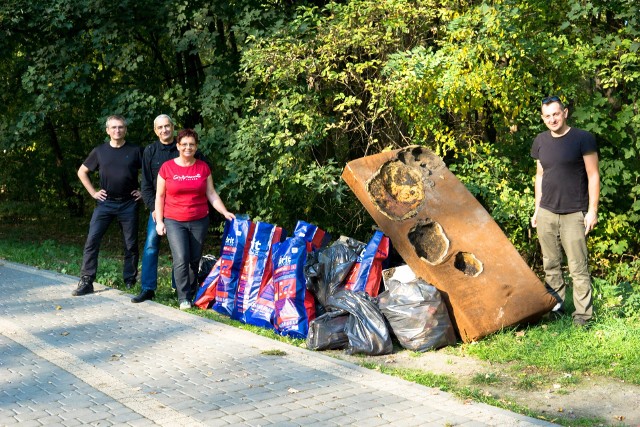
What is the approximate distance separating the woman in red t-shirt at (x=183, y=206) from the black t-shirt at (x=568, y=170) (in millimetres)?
3203

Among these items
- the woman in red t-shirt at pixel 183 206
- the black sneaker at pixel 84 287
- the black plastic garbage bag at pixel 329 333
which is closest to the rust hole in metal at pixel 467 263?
the black plastic garbage bag at pixel 329 333

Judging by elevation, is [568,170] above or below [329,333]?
above

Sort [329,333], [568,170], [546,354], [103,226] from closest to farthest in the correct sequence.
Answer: [546,354]
[329,333]
[568,170]
[103,226]

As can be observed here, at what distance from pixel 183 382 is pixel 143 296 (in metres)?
3.17

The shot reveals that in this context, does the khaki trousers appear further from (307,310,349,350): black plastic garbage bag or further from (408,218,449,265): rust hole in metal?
(307,310,349,350): black plastic garbage bag

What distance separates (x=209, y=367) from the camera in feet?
19.4

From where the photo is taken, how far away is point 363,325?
640cm

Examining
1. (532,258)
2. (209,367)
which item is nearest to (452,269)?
(209,367)

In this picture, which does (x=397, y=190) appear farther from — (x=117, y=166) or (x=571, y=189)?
(x=117, y=166)

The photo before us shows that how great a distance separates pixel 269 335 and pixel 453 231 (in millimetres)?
1854

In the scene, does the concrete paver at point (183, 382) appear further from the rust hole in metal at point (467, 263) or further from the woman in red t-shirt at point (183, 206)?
the rust hole in metal at point (467, 263)

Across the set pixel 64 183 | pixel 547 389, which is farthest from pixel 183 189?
pixel 64 183

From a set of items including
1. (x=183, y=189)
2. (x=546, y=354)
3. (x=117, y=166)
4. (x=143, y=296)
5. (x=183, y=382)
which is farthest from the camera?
(x=117, y=166)

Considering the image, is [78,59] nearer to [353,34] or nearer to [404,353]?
[353,34]
